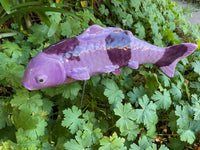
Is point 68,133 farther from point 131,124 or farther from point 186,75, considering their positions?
point 186,75

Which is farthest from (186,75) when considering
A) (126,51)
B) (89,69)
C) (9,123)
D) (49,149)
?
(9,123)

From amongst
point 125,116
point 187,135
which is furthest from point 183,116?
point 125,116

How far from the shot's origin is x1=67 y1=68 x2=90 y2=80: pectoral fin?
792 millimetres

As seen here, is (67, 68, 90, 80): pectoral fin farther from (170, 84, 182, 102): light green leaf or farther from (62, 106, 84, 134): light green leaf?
(170, 84, 182, 102): light green leaf

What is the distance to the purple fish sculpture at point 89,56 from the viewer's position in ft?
2.46

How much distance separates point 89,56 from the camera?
2.73ft

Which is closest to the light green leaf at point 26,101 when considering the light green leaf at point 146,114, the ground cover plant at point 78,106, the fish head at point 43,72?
the ground cover plant at point 78,106

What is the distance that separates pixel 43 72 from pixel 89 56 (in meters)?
0.21

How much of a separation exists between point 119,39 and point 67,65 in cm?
27

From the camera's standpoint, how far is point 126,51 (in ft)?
2.89

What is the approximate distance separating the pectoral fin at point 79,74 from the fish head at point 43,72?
0.04 metres

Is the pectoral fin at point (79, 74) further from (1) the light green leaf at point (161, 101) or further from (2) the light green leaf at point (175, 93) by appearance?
(2) the light green leaf at point (175, 93)

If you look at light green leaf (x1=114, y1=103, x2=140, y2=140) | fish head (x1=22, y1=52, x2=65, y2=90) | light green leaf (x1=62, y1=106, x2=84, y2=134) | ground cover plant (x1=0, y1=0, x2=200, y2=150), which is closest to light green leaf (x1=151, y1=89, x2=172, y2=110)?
ground cover plant (x1=0, y1=0, x2=200, y2=150)

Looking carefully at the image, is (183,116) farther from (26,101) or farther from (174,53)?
(26,101)
